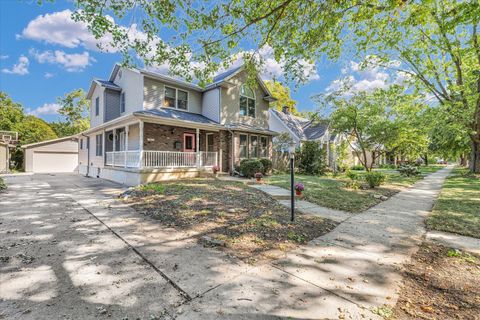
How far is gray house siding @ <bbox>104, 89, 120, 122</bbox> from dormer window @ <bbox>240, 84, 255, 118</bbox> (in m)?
8.74

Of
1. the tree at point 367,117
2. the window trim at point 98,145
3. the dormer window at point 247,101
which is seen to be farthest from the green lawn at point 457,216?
the window trim at point 98,145

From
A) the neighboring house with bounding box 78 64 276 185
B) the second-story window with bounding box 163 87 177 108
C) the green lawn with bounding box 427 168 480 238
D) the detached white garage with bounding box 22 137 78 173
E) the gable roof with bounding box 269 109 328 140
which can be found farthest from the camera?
the detached white garage with bounding box 22 137 78 173

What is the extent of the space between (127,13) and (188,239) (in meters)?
5.70

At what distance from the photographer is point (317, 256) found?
3.76 m

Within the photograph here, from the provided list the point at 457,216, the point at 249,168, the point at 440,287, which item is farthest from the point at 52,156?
the point at 457,216

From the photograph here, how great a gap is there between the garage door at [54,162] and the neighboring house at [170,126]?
920 centimetres

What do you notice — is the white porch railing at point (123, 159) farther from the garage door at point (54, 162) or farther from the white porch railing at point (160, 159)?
the garage door at point (54, 162)

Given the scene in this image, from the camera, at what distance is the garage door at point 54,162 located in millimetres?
23688

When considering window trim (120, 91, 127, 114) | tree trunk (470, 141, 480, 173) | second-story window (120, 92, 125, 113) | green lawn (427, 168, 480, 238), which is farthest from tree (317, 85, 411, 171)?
second-story window (120, 92, 125, 113)

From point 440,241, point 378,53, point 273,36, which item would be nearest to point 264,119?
point 378,53

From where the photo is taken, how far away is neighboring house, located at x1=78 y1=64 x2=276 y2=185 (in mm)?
12445

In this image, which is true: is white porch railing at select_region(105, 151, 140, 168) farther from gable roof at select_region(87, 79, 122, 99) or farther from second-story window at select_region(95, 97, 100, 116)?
gable roof at select_region(87, 79, 122, 99)

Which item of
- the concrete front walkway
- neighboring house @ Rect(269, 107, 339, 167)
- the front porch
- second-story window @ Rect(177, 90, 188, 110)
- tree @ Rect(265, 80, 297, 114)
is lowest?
the concrete front walkway

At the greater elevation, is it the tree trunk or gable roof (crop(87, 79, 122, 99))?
gable roof (crop(87, 79, 122, 99))
